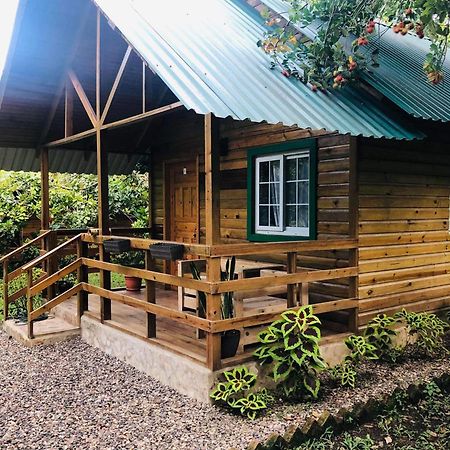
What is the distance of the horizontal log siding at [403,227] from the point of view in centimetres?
575

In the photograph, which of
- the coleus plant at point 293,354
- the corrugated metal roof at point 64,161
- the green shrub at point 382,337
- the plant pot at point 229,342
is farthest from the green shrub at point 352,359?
the corrugated metal roof at point 64,161

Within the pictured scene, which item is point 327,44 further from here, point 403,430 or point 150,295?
point 403,430

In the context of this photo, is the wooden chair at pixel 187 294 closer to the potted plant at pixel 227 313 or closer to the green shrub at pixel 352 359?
the potted plant at pixel 227 313

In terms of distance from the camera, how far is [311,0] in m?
5.73

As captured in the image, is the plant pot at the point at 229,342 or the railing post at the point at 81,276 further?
the railing post at the point at 81,276

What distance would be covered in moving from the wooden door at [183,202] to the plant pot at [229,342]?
11.8ft


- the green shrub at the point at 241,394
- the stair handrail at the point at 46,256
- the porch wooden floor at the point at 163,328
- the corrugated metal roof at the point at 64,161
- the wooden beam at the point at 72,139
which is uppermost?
the wooden beam at the point at 72,139

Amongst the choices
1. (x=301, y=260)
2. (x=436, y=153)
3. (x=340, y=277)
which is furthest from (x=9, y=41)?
(x=436, y=153)

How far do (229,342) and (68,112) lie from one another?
4508 mm

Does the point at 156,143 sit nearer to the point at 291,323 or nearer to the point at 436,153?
the point at 436,153

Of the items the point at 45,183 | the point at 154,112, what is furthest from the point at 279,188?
the point at 45,183

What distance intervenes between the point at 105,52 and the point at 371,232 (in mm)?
4158

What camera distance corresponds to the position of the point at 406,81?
6129 mm

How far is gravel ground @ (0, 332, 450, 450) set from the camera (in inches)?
155
